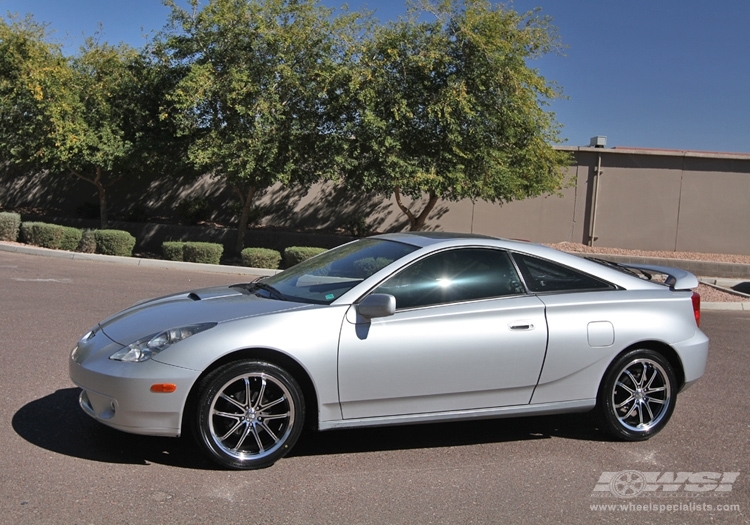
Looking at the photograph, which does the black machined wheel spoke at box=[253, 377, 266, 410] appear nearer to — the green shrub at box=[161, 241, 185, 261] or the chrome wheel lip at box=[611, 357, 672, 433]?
the chrome wheel lip at box=[611, 357, 672, 433]

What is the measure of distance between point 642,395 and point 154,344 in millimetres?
3465

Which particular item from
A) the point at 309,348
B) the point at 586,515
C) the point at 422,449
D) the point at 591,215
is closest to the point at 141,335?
the point at 309,348

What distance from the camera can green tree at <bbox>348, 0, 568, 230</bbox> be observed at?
1559cm

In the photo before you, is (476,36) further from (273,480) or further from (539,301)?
(273,480)

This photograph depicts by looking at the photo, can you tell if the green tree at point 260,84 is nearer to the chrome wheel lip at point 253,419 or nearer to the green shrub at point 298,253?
the green shrub at point 298,253

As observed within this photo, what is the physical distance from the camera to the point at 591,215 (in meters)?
22.0

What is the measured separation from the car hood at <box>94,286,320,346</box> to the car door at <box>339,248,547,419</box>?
0.51 m

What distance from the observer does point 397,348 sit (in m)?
4.69

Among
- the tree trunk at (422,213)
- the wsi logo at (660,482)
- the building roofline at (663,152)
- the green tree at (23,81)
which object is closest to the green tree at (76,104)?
the green tree at (23,81)

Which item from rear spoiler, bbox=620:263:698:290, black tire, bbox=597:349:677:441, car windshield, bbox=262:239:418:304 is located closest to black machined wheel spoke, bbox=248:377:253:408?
car windshield, bbox=262:239:418:304

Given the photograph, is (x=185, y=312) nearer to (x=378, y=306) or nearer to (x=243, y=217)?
(x=378, y=306)

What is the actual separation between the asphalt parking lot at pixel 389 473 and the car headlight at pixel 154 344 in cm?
68

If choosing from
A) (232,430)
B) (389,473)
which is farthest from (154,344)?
(389,473)

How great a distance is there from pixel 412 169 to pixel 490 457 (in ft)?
37.6
